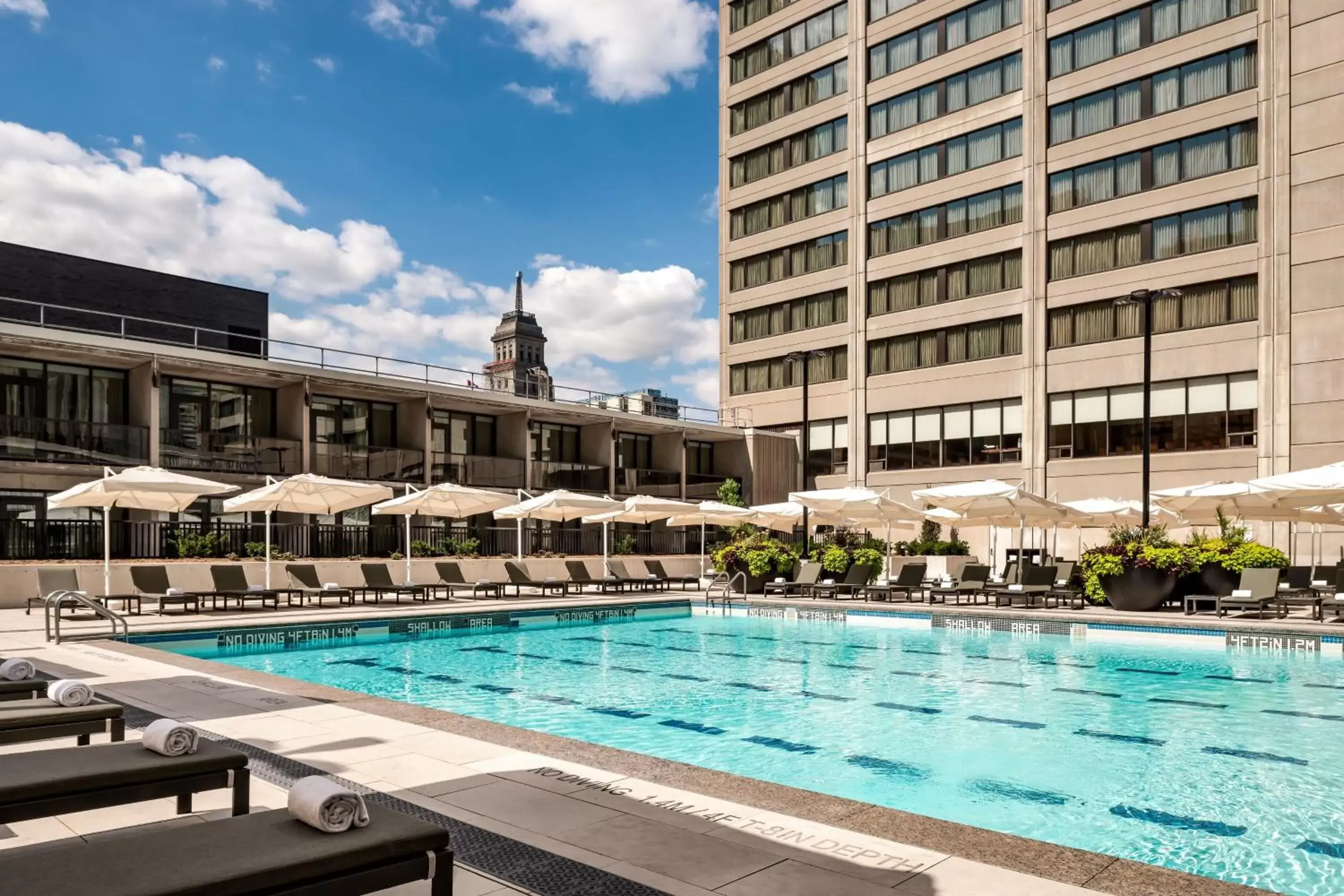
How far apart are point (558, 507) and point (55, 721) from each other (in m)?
18.1

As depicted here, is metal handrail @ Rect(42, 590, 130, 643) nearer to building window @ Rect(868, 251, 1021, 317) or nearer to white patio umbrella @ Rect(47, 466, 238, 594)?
white patio umbrella @ Rect(47, 466, 238, 594)

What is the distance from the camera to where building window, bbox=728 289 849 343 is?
137ft

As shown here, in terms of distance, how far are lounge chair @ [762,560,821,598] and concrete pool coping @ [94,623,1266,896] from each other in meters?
17.2

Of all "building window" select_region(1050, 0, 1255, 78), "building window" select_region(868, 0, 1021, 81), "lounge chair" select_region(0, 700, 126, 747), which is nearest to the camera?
"lounge chair" select_region(0, 700, 126, 747)

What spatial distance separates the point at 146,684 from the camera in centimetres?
946

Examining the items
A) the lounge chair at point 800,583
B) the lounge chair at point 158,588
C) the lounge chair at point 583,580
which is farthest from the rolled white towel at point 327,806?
the lounge chair at point 800,583

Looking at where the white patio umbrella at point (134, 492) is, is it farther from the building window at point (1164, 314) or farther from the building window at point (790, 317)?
the building window at point (790, 317)

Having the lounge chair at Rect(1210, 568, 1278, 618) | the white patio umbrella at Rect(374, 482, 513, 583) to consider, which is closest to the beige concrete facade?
the lounge chair at Rect(1210, 568, 1278, 618)

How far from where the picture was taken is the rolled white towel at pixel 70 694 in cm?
590

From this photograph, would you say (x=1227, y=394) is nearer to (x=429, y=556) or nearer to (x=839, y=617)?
(x=839, y=617)

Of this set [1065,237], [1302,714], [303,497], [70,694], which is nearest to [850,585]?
[303,497]

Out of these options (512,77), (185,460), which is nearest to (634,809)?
(185,460)

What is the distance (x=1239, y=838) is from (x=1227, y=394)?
92.5ft

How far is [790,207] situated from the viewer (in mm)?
43844
